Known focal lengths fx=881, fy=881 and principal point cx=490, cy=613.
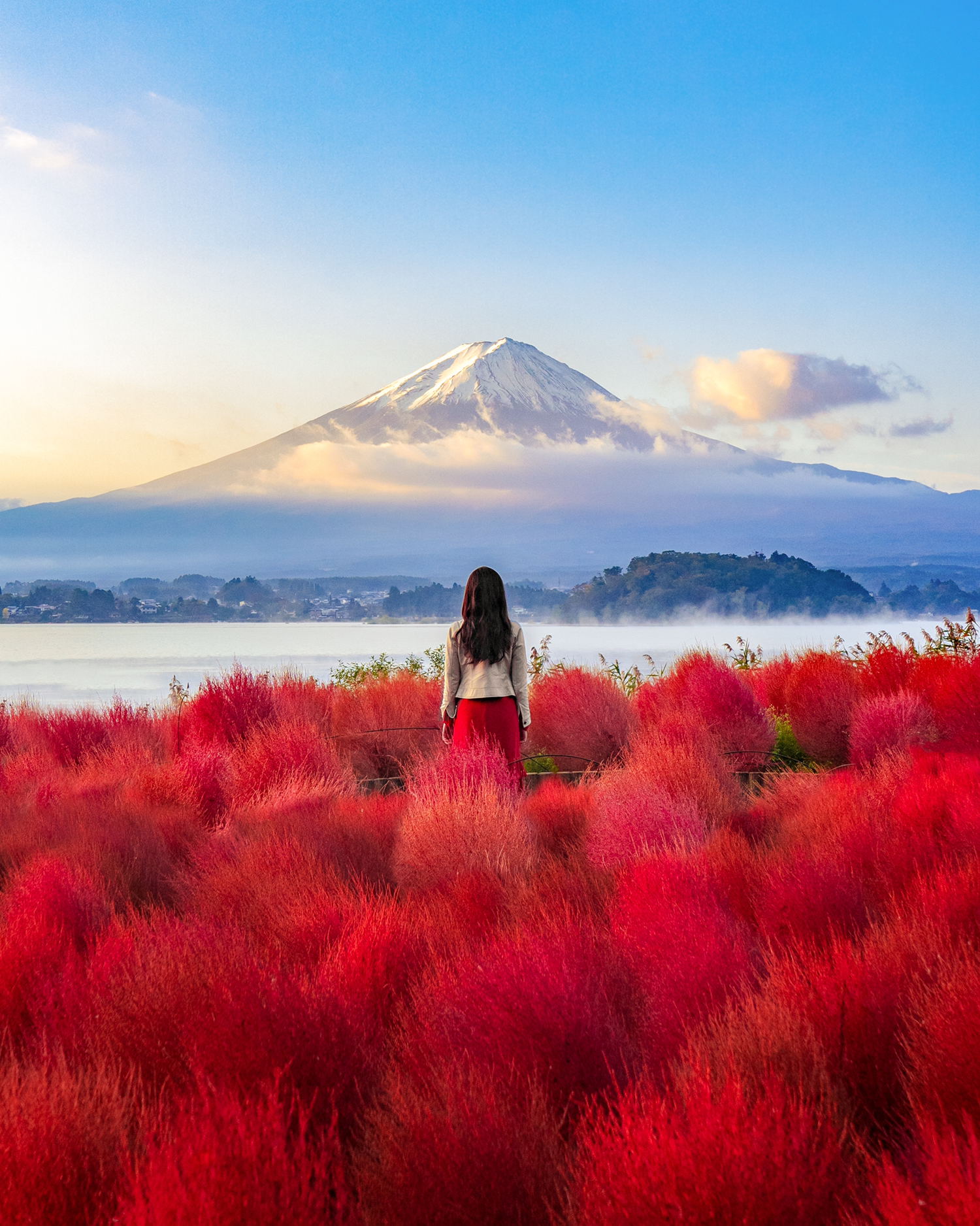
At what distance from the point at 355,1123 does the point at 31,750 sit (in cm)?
654

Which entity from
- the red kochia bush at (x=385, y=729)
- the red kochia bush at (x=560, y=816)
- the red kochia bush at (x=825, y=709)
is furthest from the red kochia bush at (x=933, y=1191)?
the red kochia bush at (x=825, y=709)

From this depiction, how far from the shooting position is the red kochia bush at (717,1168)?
61.4 inches

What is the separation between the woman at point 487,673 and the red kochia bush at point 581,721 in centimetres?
175

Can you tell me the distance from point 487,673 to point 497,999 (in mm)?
3860

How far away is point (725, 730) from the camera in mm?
7758

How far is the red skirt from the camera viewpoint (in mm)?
6176

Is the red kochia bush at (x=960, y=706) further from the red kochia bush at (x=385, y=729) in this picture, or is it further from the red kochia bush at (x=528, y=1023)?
the red kochia bush at (x=528, y=1023)

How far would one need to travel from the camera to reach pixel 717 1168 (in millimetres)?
1576

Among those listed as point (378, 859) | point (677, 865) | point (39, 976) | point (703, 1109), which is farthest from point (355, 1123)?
point (378, 859)

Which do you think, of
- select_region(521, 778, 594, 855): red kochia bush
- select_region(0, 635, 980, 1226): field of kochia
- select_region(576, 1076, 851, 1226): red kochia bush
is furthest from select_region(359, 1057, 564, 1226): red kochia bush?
select_region(521, 778, 594, 855): red kochia bush

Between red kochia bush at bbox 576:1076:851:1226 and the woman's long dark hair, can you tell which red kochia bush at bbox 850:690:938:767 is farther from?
red kochia bush at bbox 576:1076:851:1226

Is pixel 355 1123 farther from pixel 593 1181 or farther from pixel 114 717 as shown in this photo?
pixel 114 717

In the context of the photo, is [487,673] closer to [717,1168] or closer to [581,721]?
[581,721]

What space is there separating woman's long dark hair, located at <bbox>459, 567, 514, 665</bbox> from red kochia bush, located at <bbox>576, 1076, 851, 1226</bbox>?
4.37 m
